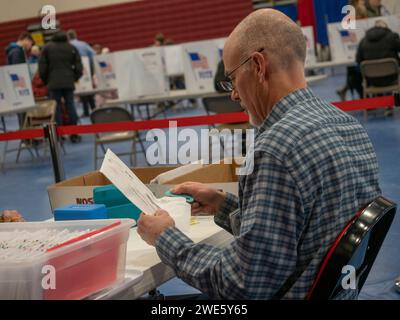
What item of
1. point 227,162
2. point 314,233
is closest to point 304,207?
point 314,233

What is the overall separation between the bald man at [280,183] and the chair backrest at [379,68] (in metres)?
6.99

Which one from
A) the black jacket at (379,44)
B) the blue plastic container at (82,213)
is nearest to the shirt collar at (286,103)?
the blue plastic container at (82,213)

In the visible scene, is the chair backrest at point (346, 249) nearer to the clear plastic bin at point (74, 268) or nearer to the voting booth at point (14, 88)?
the clear plastic bin at point (74, 268)

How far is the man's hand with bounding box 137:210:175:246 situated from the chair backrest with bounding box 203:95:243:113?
503 centimetres

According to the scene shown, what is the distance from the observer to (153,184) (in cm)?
228

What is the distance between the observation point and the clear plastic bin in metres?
1.32

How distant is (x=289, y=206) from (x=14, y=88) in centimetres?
830

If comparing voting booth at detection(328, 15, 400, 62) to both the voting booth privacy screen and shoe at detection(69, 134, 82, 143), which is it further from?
shoe at detection(69, 134, 82, 143)

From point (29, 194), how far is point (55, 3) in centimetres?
1371

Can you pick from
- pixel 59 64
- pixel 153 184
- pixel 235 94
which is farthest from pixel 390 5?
pixel 235 94

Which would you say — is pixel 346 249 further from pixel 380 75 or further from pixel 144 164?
pixel 380 75

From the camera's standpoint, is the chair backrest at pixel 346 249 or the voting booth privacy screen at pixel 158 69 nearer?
the chair backrest at pixel 346 249

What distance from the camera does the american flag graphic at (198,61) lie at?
8148 mm

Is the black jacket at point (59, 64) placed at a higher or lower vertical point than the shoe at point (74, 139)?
higher
